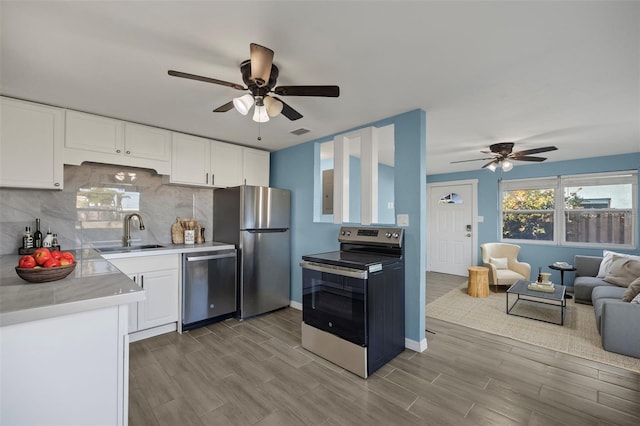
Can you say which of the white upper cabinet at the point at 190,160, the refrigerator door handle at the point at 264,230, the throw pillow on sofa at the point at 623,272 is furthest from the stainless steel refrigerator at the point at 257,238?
the throw pillow on sofa at the point at 623,272

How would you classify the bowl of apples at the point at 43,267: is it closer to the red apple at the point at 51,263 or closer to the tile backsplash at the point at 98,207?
the red apple at the point at 51,263

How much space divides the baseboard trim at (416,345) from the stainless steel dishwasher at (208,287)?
206cm

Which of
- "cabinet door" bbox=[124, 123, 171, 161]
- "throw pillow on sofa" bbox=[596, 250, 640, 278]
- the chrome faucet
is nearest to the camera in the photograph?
"cabinet door" bbox=[124, 123, 171, 161]

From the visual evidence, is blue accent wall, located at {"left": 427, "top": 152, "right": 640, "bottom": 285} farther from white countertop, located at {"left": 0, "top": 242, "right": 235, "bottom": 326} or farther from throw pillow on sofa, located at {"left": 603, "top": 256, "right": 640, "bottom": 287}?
white countertop, located at {"left": 0, "top": 242, "right": 235, "bottom": 326}

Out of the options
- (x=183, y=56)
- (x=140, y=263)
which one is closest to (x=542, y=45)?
(x=183, y=56)

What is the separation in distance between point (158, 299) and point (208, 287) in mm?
510

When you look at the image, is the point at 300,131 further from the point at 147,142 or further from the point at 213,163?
the point at 147,142

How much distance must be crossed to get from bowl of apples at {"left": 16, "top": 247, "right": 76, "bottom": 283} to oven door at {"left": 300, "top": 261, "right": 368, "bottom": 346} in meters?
1.74

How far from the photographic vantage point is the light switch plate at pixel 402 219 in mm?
2777

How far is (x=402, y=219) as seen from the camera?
9.22 feet

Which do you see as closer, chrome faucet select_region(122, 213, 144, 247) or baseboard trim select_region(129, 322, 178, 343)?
baseboard trim select_region(129, 322, 178, 343)

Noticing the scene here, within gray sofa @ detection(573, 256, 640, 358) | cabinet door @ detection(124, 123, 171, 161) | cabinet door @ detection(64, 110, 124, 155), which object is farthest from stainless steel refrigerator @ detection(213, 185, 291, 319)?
→ gray sofa @ detection(573, 256, 640, 358)

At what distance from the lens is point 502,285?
5109 millimetres

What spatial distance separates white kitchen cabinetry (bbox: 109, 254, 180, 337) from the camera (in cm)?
275
